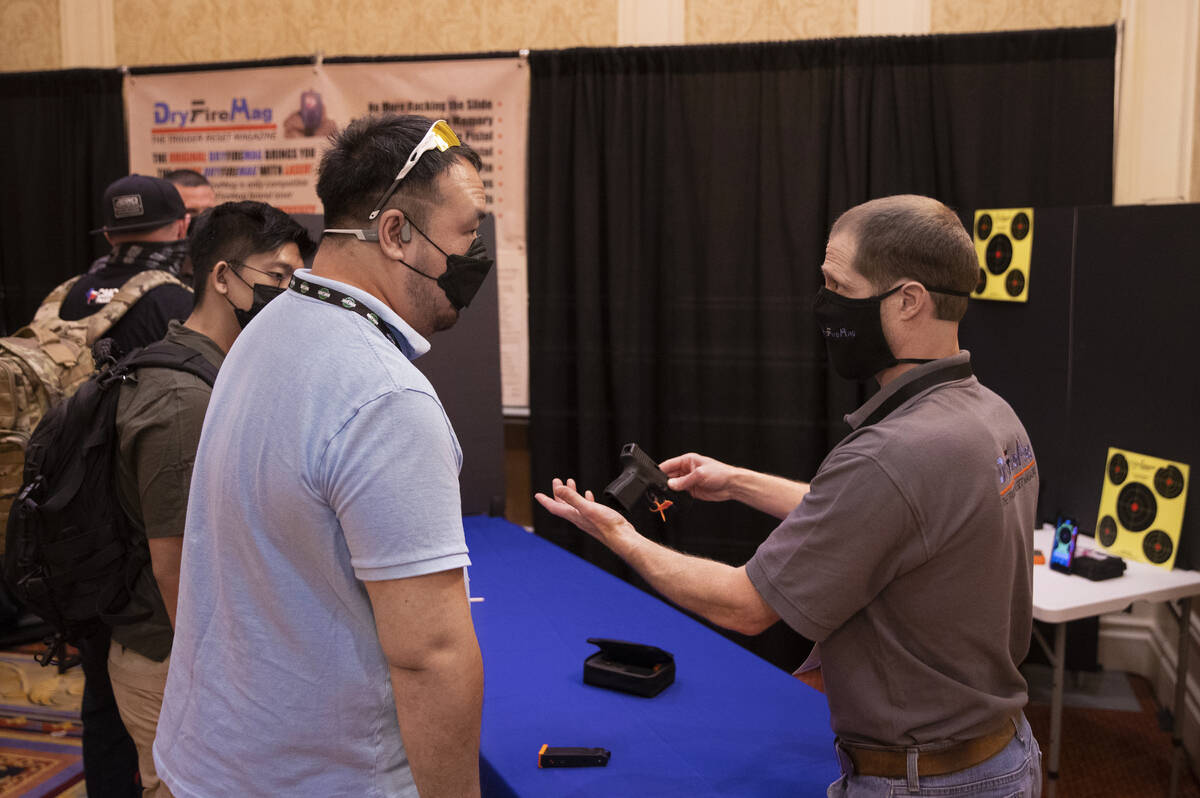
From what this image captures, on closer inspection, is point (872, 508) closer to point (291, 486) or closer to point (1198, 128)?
point (291, 486)

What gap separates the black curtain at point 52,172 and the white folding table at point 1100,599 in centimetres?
424

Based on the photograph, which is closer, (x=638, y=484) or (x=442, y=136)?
(x=442, y=136)

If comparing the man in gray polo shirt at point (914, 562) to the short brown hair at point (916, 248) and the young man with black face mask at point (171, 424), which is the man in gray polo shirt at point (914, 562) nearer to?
the short brown hair at point (916, 248)

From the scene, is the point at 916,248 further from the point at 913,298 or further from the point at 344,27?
the point at 344,27

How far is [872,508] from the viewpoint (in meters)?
1.33

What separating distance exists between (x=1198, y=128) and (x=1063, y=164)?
467mm

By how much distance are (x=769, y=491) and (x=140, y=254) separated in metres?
2.13

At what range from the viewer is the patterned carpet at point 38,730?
3037mm

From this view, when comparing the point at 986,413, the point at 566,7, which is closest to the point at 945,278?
the point at 986,413

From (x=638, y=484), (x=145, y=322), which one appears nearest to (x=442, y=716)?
(x=638, y=484)

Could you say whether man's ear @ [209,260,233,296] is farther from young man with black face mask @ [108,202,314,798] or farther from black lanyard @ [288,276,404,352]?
black lanyard @ [288,276,404,352]

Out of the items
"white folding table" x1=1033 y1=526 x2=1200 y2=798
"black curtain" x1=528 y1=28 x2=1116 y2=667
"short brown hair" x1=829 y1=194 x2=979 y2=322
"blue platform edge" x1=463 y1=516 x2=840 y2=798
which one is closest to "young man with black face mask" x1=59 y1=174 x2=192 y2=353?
"blue platform edge" x1=463 y1=516 x2=840 y2=798

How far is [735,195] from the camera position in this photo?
399 cm

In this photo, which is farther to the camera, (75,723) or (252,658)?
(75,723)
